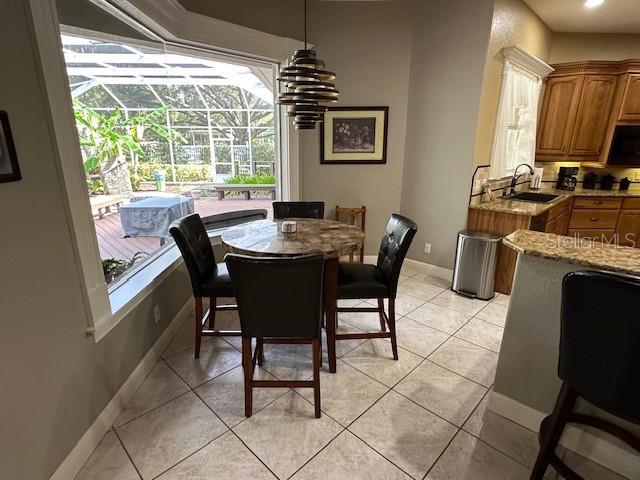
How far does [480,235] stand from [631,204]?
7.62ft

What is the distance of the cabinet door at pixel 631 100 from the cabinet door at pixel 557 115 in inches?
17.8

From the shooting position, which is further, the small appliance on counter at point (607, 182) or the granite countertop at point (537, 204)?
the small appliance on counter at point (607, 182)

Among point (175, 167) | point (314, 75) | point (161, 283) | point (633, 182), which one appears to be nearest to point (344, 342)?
point (161, 283)

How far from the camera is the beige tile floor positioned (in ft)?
5.17

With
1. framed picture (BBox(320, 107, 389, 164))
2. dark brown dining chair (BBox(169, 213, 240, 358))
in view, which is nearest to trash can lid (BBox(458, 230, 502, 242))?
framed picture (BBox(320, 107, 389, 164))

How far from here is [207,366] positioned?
228 centimetres

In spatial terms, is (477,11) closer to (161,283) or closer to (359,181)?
(359,181)

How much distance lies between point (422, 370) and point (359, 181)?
7.23 feet

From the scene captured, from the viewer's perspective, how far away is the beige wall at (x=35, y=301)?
1213 millimetres

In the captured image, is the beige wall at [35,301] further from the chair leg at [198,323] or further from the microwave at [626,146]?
Result: the microwave at [626,146]

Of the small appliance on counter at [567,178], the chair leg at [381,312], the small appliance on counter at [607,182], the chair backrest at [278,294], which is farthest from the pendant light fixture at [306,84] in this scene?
the small appliance on counter at [607,182]

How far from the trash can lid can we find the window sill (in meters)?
2.63

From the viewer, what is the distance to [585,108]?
4.14 meters

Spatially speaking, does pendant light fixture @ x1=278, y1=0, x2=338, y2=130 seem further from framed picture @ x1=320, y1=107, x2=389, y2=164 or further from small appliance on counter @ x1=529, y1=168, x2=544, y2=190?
small appliance on counter @ x1=529, y1=168, x2=544, y2=190
